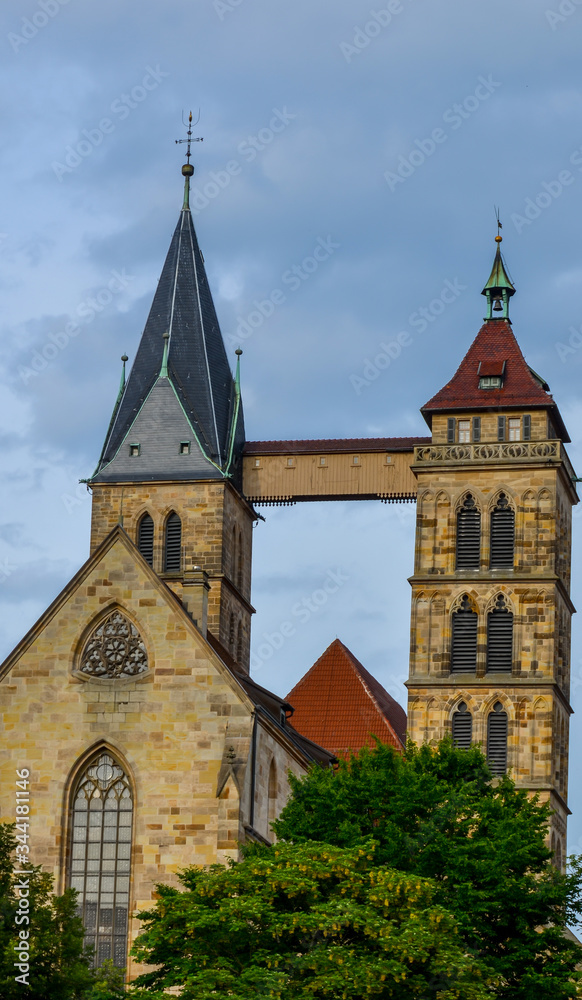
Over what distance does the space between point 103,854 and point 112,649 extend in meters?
4.47

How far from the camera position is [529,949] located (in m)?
44.5

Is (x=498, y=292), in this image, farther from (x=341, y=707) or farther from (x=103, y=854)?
(x=103, y=854)

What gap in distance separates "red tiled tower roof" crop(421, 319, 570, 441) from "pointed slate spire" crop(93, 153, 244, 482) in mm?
6995

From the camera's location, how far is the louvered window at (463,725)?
A: 245 ft

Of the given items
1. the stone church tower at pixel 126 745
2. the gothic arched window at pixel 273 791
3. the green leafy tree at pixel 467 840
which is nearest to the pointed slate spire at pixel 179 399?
the stone church tower at pixel 126 745

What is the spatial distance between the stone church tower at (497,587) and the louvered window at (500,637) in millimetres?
31

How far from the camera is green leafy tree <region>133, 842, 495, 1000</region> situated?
38.9 metres

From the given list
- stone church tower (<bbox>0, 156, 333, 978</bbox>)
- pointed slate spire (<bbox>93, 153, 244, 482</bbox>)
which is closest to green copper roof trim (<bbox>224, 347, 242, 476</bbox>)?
pointed slate spire (<bbox>93, 153, 244, 482</bbox>)

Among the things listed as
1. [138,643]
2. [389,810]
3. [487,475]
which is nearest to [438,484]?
[487,475]

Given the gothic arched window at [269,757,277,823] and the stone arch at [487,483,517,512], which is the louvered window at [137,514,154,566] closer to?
the stone arch at [487,483,517,512]

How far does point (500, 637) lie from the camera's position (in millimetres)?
75812

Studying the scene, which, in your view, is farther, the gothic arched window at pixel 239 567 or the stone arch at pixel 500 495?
the gothic arched window at pixel 239 567

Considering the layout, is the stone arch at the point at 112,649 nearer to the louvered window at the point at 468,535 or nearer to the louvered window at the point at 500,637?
the louvered window at the point at 500,637

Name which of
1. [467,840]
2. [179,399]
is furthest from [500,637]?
[467,840]
